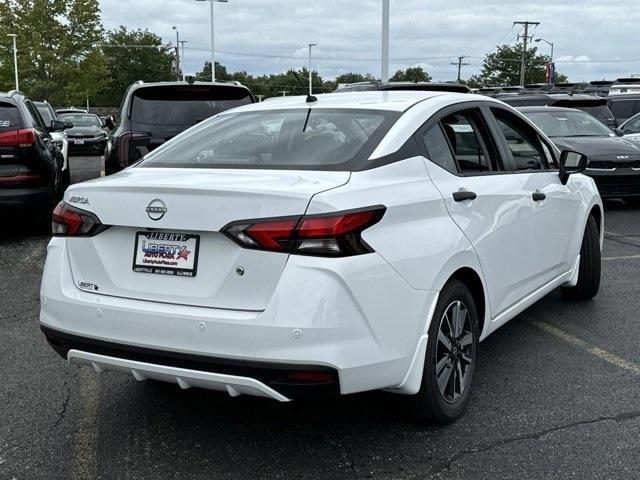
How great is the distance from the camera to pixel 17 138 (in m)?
7.95

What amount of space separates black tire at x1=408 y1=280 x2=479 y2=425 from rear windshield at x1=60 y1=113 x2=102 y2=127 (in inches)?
891

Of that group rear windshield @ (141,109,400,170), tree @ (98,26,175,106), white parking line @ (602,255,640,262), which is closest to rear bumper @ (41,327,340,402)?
rear windshield @ (141,109,400,170)

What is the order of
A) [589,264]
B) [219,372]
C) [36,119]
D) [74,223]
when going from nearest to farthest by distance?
[219,372], [74,223], [589,264], [36,119]

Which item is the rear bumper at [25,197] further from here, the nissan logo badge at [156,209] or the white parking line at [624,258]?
the white parking line at [624,258]

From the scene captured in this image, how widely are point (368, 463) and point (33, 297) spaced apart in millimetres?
3905

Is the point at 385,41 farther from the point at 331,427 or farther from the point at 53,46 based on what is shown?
the point at 53,46

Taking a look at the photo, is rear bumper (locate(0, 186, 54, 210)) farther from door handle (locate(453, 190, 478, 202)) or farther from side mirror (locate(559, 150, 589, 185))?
door handle (locate(453, 190, 478, 202))

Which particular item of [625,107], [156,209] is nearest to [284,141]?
[156,209]

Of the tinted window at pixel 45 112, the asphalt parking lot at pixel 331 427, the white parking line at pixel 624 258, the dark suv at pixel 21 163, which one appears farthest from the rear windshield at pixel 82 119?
the asphalt parking lot at pixel 331 427

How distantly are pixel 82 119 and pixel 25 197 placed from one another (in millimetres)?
17823

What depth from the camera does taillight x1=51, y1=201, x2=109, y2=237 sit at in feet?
10.5

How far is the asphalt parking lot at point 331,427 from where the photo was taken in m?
3.14

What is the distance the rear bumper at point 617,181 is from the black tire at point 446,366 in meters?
7.54

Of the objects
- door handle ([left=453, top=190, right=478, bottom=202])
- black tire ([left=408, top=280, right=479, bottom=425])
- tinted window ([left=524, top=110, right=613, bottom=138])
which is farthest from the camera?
tinted window ([left=524, top=110, right=613, bottom=138])
